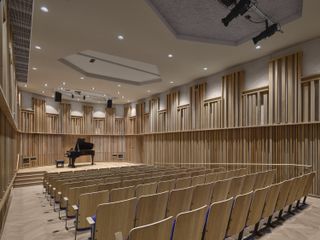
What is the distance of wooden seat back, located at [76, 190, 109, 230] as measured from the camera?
9.21 ft

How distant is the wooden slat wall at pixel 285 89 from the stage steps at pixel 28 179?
9.33 m

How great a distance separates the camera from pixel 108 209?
2.17 meters

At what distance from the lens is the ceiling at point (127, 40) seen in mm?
4711

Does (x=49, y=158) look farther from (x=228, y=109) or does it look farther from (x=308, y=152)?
(x=308, y=152)

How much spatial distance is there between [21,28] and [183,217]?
19.7 feet

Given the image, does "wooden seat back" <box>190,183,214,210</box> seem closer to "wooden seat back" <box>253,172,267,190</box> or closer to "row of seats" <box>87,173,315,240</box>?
"row of seats" <box>87,173,315,240</box>

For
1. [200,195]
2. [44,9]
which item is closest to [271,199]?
[200,195]

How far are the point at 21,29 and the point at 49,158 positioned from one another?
31.7 feet

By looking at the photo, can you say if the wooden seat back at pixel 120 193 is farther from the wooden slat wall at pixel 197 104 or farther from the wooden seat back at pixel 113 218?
the wooden slat wall at pixel 197 104

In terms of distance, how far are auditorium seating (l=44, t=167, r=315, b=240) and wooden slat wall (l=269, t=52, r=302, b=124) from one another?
8.98 feet

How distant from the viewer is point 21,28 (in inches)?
211

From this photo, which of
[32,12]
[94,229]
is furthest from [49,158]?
[94,229]

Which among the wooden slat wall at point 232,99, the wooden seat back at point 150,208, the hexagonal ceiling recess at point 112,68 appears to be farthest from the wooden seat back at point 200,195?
the hexagonal ceiling recess at point 112,68

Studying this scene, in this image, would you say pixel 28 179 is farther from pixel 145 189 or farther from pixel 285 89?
pixel 285 89
